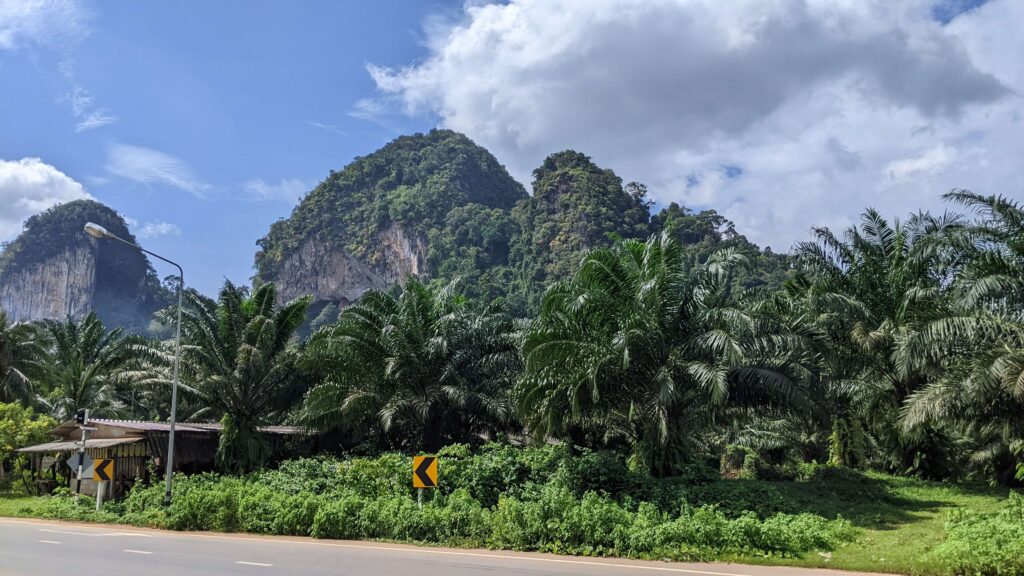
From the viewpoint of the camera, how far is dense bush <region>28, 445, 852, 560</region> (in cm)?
1211

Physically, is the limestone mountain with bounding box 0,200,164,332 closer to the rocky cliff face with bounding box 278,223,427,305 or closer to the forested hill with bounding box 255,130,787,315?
the rocky cliff face with bounding box 278,223,427,305

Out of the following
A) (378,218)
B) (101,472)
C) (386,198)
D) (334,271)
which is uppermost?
(386,198)


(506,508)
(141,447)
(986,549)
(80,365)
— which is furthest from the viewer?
(80,365)

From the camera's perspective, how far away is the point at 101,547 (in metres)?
13.4

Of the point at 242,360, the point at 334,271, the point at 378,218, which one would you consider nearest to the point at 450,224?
the point at 378,218

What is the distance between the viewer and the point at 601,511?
12.8 metres

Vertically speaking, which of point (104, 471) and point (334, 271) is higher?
point (334, 271)

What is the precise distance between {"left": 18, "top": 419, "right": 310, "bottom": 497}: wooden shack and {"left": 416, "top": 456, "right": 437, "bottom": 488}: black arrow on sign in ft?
37.0

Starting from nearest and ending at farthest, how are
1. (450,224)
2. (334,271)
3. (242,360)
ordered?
(242,360) → (450,224) → (334,271)

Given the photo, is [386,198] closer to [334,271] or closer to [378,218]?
[378,218]

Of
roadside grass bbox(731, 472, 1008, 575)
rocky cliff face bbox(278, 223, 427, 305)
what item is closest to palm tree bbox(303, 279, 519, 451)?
roadside grass bbox(731, 472, 1008, 575)

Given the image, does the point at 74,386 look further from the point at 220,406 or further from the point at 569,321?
the point at 569,321

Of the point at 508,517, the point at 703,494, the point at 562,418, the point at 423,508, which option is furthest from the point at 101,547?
the point at 703,494

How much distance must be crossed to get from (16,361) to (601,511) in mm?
29819
